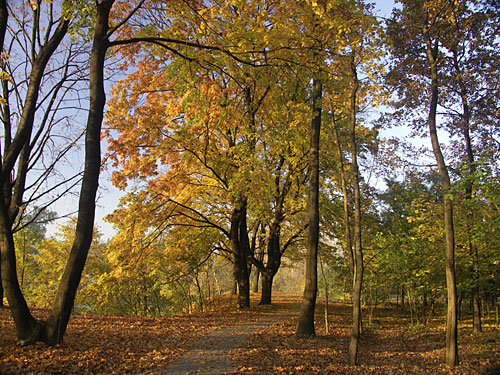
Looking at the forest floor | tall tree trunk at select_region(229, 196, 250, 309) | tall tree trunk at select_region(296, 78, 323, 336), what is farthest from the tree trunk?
tall tree trunk at select_region(296, 78, 323, 336)

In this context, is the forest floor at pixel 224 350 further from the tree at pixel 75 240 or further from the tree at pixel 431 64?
the tree at pixel 431 64

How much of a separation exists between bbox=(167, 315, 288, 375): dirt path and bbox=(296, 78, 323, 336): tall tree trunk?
155 cm

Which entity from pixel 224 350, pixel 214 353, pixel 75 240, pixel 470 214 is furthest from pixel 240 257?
pixel 75 240

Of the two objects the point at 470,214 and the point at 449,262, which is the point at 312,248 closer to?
the point at 449,262

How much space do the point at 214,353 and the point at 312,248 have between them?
437cm

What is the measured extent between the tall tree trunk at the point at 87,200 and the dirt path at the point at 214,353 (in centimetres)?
200

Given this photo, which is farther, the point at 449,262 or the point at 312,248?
the point at 312,248

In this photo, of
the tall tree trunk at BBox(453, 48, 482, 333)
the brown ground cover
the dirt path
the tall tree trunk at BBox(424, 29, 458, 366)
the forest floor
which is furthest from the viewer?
the tall tree trunk at BBox(453, 48, 482, 333)

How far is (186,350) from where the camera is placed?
6.93m

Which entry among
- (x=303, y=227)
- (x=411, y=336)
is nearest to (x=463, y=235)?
(x=411, y=336)

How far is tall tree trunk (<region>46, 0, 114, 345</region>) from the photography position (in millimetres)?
5629

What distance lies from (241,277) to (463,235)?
874 cm

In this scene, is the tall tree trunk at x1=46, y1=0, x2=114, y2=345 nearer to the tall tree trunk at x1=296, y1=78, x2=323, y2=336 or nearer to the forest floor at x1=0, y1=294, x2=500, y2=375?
the forest floor at x1=0, y1=294, x2=500, y2=375

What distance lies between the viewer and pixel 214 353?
6.89 m
